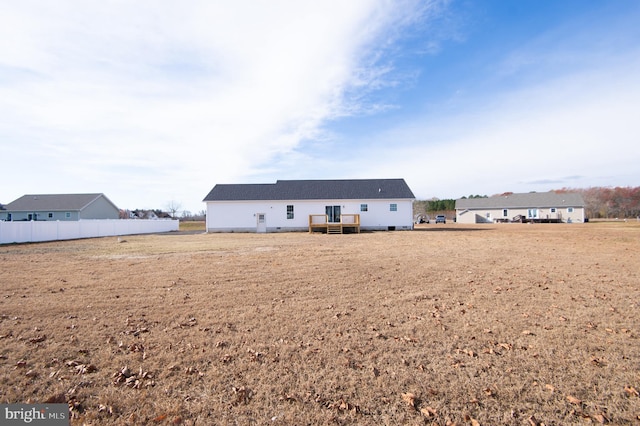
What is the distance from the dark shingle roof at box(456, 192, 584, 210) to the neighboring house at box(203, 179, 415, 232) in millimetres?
33920

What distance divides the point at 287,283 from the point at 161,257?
753 centimetres

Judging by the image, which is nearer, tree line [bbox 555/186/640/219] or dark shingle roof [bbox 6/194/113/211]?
dark shingle roof [bbox 6/194/113/211]

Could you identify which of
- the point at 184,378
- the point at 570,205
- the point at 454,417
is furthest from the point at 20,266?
the point at 570,205

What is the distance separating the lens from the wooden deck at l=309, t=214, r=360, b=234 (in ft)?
94.6

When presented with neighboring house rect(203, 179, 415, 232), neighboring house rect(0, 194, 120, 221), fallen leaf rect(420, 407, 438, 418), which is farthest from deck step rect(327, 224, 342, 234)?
neighboring house rect(0, 194, 120, 221)

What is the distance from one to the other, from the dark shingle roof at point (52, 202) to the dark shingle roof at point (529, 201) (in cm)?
6062

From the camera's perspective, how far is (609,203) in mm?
62750

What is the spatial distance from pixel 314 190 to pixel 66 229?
2004 cm

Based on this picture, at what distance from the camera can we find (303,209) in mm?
31281

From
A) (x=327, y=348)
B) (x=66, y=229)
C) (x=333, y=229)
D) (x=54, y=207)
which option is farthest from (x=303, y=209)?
(x=54, y=207)

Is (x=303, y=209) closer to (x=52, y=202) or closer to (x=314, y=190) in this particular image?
(x=314, y=190)

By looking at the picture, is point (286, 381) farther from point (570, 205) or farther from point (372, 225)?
point (570, 205)

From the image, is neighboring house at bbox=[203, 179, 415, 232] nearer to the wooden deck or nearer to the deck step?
the wooden deck

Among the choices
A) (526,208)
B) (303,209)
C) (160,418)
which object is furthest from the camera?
(526,208)
